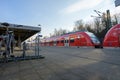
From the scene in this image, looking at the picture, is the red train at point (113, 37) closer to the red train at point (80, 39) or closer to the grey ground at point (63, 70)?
the red train at point (80, 39)

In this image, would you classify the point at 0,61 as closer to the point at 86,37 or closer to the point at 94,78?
the point at 94,78

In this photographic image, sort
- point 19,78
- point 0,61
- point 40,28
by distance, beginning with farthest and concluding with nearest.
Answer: point 40,28, point 0,61, point 19,78

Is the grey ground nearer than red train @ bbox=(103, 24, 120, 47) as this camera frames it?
Yes

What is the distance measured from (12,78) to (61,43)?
3838cm

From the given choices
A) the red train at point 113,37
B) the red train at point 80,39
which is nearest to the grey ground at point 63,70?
the red train at point 113,37

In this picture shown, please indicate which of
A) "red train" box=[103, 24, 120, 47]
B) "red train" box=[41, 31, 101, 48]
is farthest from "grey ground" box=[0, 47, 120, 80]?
"red train" box=[41, 31, 101, 48]

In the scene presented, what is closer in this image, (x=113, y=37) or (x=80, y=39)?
(x=113, y=37)

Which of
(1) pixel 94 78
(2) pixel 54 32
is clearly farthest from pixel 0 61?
(2) pixel 54 32

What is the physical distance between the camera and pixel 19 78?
6.25m

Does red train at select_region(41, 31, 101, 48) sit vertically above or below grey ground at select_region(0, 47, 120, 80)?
above

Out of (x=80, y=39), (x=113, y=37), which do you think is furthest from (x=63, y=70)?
(x=80, y=39)

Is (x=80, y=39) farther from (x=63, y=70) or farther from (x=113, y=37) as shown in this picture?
(x=63, y=70)

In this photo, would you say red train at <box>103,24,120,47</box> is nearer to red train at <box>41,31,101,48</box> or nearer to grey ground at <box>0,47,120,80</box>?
red train at <box>41,31,101,48</box>

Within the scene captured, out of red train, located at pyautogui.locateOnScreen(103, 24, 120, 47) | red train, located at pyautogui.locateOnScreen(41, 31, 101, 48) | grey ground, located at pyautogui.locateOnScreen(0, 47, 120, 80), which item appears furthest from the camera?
red train, located at pyautogui.locateOnScreen(41, 31, 101, 48)
